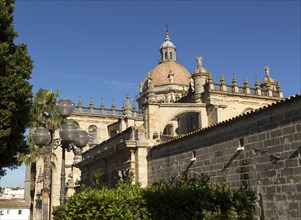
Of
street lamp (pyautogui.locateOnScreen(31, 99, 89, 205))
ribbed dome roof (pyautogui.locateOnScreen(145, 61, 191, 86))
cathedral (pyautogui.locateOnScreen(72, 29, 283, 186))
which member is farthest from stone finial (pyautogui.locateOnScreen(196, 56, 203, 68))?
street lamp (pyautogui.locateOnScreen(31, 99, 89, 205))

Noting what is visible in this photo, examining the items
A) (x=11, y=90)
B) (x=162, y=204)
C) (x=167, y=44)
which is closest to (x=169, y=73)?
(x=167, y=44)

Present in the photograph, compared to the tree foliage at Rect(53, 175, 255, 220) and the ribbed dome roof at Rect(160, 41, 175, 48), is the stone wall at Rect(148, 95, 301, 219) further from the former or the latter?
the ribbed dome roof at Rect(160, 41, 175, 48)

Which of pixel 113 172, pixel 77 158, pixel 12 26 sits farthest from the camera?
pixel 77 158

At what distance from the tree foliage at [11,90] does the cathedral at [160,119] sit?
19.2ft

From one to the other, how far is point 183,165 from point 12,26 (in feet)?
29.0

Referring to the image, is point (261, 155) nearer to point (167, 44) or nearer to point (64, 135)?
point (64, 135)

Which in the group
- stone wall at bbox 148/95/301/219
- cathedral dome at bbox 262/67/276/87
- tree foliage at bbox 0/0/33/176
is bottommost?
stone wall at bbox 148/95/301/219

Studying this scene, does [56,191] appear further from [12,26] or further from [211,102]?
[12,26]

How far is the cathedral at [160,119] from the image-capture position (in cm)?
1861

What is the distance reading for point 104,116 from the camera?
4331cm

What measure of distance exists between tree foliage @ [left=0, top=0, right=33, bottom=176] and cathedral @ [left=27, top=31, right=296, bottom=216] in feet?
19.2

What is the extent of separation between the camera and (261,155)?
11.8 metres

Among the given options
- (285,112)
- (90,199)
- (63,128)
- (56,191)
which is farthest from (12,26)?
(56,191)

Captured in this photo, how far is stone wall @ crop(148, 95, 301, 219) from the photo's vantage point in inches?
417
